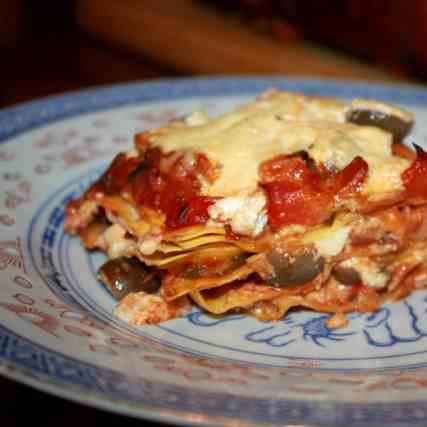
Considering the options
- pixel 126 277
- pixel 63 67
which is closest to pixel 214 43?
pixel 63 67

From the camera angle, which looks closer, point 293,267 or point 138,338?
point 138,338

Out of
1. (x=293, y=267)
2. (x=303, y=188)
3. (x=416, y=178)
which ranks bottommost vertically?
(x=293, y=267)

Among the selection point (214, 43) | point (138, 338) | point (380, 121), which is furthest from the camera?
point (214, 43)

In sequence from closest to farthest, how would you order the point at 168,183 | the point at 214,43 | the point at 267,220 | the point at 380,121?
the point at 267,220, the point at 168,183, the point at 380,121, the point at 214,43

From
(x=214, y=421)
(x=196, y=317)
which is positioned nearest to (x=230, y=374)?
(x=214, y=421)

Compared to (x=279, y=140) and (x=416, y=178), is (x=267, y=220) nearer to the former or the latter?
(x=279, y=140)

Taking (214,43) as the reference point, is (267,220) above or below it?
below

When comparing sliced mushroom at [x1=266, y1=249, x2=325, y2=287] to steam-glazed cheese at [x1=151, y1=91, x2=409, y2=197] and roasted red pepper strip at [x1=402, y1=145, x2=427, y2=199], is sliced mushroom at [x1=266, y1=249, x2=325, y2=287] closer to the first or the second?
steam-glazed cheese at [x1=151, y1=91, x2=409, y2=197]

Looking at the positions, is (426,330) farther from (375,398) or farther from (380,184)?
(375,398)
